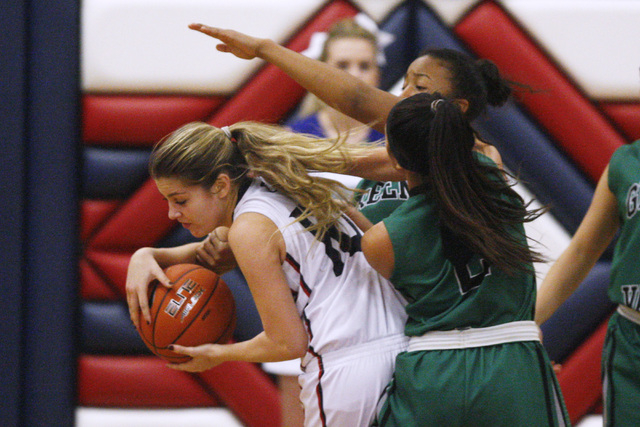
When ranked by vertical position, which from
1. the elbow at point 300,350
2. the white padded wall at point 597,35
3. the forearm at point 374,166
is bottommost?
the elbow at point 300,350

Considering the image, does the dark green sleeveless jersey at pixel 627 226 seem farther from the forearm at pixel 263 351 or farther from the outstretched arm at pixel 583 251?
the forearm at pixel 263 351

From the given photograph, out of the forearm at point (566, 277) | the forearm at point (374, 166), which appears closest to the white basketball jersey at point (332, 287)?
the forearm at point (374, 166)

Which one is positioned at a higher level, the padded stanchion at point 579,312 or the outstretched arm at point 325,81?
the outstretched arm at point 325,81

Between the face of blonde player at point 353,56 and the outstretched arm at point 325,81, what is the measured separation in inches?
47.0

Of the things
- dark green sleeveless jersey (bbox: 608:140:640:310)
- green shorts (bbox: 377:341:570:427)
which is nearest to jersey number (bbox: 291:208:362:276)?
green shorts (bbox: 377:341:570:427)

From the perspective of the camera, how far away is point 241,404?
292cm

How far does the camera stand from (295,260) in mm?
1617

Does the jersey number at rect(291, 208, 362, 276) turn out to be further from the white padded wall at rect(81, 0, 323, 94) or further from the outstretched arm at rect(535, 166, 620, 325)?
the white padded wall at rect(81, 0, 323, 94)

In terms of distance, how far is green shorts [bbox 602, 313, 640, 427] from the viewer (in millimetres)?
1588

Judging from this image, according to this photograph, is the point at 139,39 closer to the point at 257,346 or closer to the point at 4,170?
the point at 4,170

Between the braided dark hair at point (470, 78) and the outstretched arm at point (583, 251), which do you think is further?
the braided dark hair at point (470, 78)

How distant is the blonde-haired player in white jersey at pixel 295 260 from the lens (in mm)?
1556

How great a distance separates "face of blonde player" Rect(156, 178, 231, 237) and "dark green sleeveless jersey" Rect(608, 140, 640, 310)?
3.24 ft

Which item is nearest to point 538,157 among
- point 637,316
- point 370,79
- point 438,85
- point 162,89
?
point 370,79
